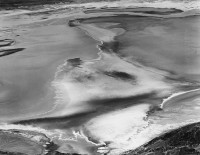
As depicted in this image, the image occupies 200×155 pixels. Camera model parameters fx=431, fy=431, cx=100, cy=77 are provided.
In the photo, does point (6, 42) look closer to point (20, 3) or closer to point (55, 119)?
point (55, 119)

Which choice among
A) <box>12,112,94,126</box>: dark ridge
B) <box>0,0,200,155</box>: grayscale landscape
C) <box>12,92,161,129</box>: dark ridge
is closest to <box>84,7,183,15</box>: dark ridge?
<box>0,0,200,155</box>: grayscale landscape

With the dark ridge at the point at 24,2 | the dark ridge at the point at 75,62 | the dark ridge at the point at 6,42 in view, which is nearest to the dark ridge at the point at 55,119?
the dark ridge at the point at 75,62

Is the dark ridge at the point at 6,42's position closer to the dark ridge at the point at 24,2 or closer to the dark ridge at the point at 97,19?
the dark ridge at the point at 97,19

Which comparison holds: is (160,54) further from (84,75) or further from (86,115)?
(86,115)

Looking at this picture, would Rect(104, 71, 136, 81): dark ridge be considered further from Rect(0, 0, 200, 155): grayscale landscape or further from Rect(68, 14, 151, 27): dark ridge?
Rect(68, 14, 151, 27): dark ridge

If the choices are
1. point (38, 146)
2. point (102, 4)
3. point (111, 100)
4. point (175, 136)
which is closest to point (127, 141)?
point (175, 136)

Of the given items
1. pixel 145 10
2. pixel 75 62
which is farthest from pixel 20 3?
pixel 75 62

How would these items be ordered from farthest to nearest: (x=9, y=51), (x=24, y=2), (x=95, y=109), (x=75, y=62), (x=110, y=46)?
1. (x=24, y=2)
2. (x=110, y=46)
3. (x=9, y=51)
4. (x=75, y=62)
5. (x=95, y=109)

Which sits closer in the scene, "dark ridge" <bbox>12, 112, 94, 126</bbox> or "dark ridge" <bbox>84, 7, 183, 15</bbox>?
"dark ridge" <bbox>12, 112, 94, 126</bbox>
